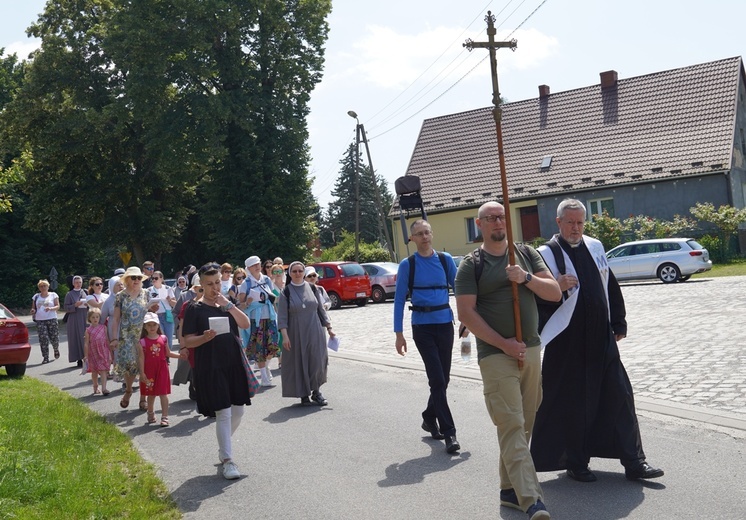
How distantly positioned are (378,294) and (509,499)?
1063 inches

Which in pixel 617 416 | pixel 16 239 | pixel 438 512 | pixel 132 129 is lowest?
pixel 438 512

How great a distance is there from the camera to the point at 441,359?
8.08 metres

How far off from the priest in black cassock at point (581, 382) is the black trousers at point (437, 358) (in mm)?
1722

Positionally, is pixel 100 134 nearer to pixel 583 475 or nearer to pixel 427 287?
pixel 427 287

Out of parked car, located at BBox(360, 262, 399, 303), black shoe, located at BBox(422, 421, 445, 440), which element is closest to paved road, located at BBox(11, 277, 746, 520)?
black shoe, located at BBox(422, 421, 445, 440)

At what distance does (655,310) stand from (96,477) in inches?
572

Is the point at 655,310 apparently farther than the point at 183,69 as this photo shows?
No

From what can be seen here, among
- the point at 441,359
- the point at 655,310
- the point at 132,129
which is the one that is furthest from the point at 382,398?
the point at 132,129

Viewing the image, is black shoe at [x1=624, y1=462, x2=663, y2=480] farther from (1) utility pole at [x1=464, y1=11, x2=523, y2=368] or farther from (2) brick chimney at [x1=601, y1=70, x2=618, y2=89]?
(2) brick chimney at [x1=601, y1=70, x2=618, y2=89]

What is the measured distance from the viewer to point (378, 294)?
3281 centimetres

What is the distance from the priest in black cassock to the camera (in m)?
6.08

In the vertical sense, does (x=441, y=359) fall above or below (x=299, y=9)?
below

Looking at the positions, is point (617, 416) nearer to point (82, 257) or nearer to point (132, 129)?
point (132, 129)

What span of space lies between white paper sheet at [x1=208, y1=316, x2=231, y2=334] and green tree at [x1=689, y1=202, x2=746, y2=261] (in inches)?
1214
